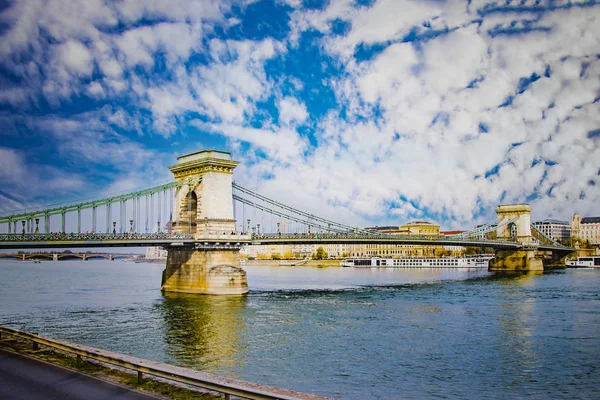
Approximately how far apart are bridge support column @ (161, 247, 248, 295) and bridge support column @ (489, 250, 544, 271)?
80.6 meters

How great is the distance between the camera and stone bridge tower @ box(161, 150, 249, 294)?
5162 centimetres

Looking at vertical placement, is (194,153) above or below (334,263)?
above

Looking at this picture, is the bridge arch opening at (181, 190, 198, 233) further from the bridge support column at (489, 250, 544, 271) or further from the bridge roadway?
the bridge support column at (489, 250, 544, 271)

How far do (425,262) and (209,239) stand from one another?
359 ft

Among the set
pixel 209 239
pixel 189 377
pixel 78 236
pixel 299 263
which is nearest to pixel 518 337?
pixel 189 377

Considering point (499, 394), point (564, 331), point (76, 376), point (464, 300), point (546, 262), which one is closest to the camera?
point (76, 376)

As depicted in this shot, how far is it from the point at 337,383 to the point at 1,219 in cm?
3271

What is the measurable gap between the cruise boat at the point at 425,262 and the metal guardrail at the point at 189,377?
13667 centimetres

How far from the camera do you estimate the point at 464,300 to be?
52.7 metres

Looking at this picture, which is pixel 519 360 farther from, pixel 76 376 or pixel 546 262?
pixel 546 262

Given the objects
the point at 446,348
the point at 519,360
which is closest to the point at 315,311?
the point at 446,348

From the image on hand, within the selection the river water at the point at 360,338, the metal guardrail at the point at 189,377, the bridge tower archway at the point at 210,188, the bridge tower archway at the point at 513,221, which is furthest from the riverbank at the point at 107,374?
the bridge tower archway at the point at 513,221

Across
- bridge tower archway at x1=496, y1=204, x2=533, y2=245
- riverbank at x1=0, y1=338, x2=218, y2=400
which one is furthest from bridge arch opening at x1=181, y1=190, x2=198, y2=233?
bridge tower archway at x1=496, y1=204, x2=533, y2=245

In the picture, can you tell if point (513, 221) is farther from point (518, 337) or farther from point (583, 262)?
point (518, 337)
